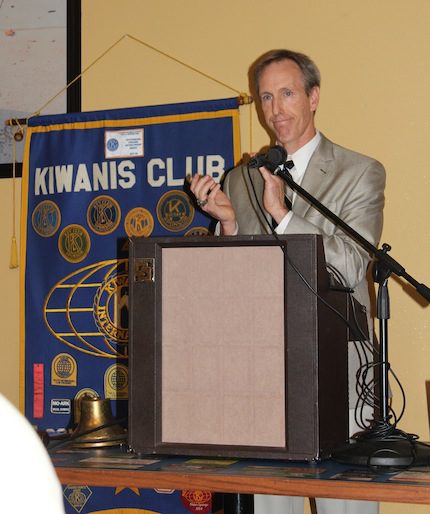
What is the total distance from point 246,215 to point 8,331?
1.48 m

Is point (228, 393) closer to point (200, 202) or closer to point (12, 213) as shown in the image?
point (200, 202)

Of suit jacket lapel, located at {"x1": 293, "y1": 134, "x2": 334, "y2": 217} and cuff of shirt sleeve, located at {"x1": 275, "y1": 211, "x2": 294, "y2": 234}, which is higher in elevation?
suit jacket lapel, located at {"x1": 293, "y1": 134, "x2": 334, "y2": 217}

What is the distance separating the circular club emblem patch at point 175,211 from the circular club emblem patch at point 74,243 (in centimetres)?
33

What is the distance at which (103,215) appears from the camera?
316cm

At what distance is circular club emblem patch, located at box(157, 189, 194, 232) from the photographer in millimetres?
3037

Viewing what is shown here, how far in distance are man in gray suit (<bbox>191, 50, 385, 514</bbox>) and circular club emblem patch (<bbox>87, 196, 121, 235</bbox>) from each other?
2.87ft

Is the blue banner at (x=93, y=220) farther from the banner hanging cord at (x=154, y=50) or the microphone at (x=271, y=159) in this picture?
the microphone at (x=271, y=159)

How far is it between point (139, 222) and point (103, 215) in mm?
157

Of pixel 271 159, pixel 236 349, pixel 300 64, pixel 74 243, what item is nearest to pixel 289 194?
pixel 300 64

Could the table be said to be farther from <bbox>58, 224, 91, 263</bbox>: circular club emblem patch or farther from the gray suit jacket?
<bbox>58, 224, 91, 263</bbox>: circular club emblem patch

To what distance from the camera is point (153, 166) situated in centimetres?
310

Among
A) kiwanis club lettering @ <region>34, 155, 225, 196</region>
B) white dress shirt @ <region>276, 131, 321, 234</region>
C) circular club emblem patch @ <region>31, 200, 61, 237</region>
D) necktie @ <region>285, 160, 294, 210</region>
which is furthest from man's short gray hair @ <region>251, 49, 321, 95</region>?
circular club emblem patch @ <region>31, 200, 61, 237</region>

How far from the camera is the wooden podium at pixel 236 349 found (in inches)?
56.4

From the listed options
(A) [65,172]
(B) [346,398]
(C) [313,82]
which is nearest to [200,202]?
(B) [346,398]
